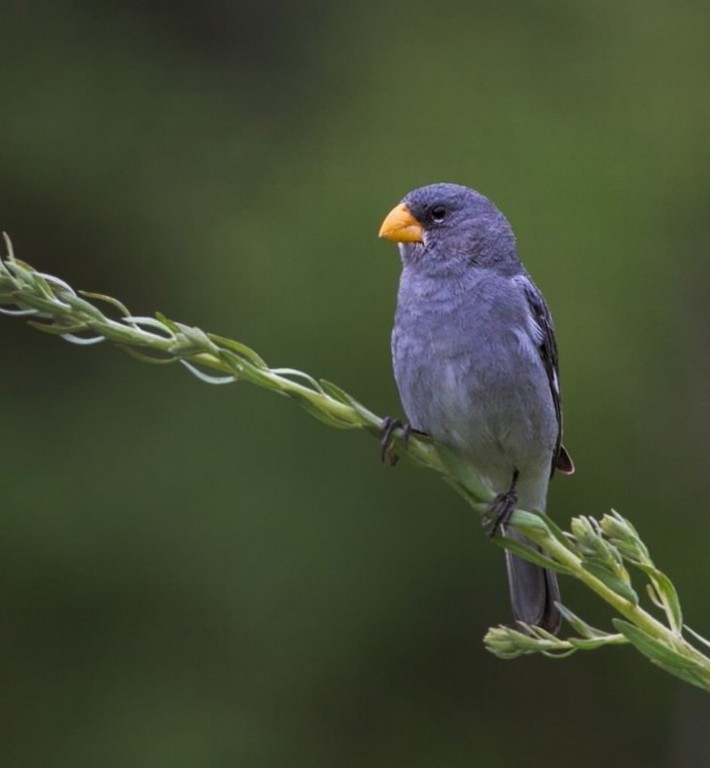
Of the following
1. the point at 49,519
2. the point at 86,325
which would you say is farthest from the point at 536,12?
the point at 86,325

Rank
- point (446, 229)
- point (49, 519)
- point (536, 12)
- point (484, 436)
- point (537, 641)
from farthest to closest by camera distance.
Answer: point (536, 12) → point (49, 519) → point (446, 229) → point (484, 436) → point (537, 641)

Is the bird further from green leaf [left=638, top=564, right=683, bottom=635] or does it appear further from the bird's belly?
green leaf [left=638, top=564, right=683, bottom=635]

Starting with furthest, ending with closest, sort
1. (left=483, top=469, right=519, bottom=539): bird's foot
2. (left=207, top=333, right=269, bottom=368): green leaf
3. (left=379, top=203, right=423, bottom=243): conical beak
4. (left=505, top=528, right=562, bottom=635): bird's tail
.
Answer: (left=379, top=203, right=423, bottom=243): conical beak, (left=505, top=528, right=562, bottom=635): bird's tail, (left=483, top=469, right=519, bottom=539): bird's foot, (left=207, top=333, right=269, bottom=368): green leaf

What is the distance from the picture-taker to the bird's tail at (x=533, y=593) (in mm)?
3168

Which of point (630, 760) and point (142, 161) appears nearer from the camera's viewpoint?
point (630, 760)

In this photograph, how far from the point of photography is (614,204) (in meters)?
7.39

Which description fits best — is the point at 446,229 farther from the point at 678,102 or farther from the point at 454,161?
the point at 678,102

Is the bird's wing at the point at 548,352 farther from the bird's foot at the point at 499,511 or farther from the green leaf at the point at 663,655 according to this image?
the green leaf at the point at 663,655

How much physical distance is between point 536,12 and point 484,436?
576cm

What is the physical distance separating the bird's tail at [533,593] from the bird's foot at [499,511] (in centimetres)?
14

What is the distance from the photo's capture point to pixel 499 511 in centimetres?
176

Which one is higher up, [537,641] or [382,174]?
[382,174]

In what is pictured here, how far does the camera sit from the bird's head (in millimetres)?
3332

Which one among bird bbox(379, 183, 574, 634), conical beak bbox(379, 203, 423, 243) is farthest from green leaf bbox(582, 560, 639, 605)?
conical beak bbox(379, 203, 423, 243)
